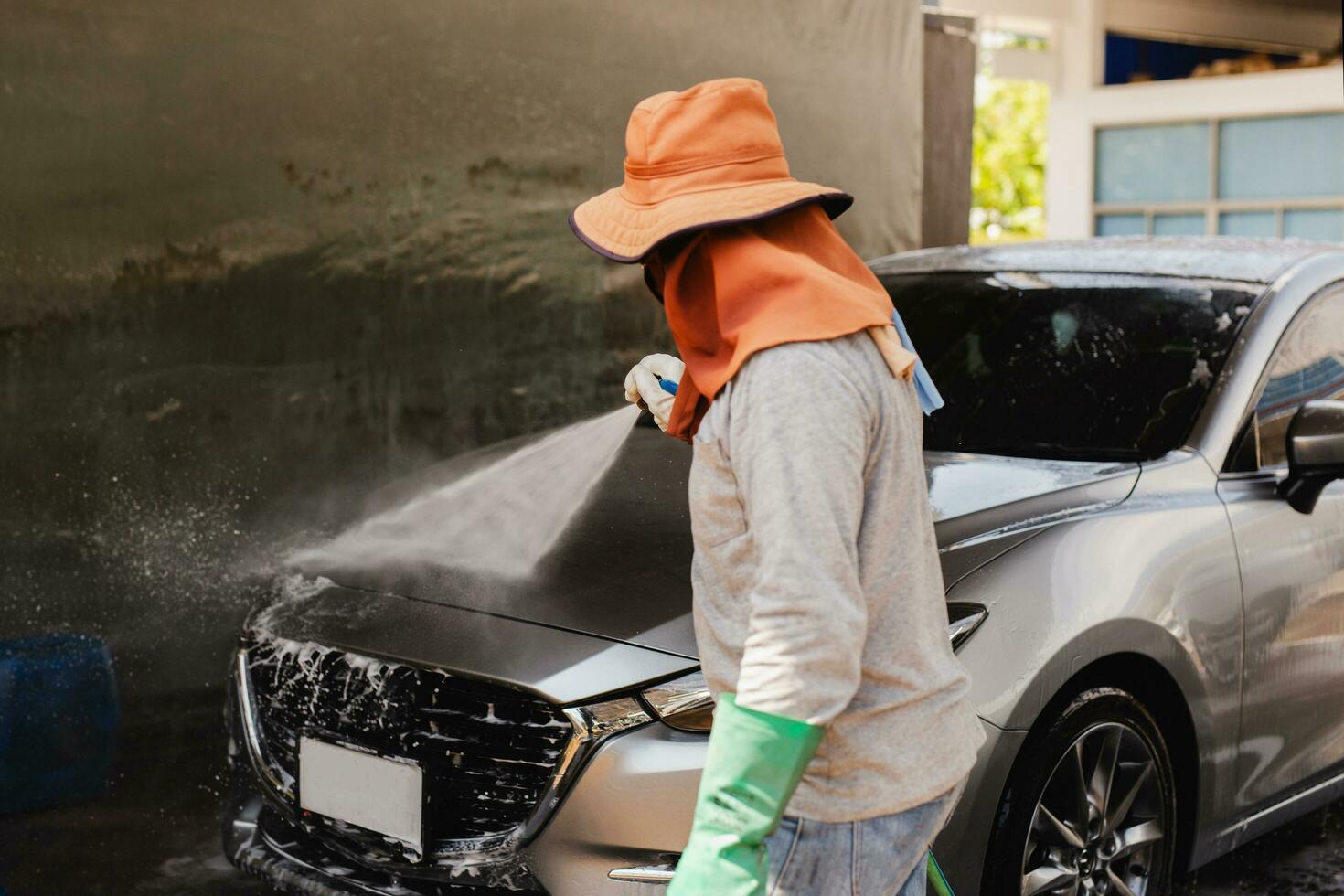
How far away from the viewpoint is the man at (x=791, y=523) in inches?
69.2

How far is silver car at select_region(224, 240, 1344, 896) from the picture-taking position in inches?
111

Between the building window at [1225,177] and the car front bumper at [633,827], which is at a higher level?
the building window at [1225,177]

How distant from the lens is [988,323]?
4281 mm

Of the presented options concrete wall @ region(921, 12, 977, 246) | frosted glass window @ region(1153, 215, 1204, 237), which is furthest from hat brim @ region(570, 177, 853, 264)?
frosted glass window @ region(1153, 215, 1204, 237)

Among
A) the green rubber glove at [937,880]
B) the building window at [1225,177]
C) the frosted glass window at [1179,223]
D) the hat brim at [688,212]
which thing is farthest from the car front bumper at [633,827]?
the frosted glass window at [1179,223]

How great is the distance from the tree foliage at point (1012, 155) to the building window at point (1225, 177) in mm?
20194

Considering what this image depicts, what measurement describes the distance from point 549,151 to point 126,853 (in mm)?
3103

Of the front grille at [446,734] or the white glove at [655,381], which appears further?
the front grille at [446,734]

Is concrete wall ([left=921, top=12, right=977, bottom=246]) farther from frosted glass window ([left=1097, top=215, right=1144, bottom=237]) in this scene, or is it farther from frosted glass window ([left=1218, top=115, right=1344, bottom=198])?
frosted glass window ([left=1097, top=215, right=1144, bottom=237])

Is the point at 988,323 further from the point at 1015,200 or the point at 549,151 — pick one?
the point at 1015,200

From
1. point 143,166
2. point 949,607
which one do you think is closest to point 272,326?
point 143,166

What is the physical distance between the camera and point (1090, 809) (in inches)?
127

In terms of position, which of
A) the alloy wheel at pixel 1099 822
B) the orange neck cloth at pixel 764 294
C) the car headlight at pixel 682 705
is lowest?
the alloy wheel at pixel 1099 822

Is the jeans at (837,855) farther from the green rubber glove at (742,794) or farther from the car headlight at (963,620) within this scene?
the car headlight at (963,620)
